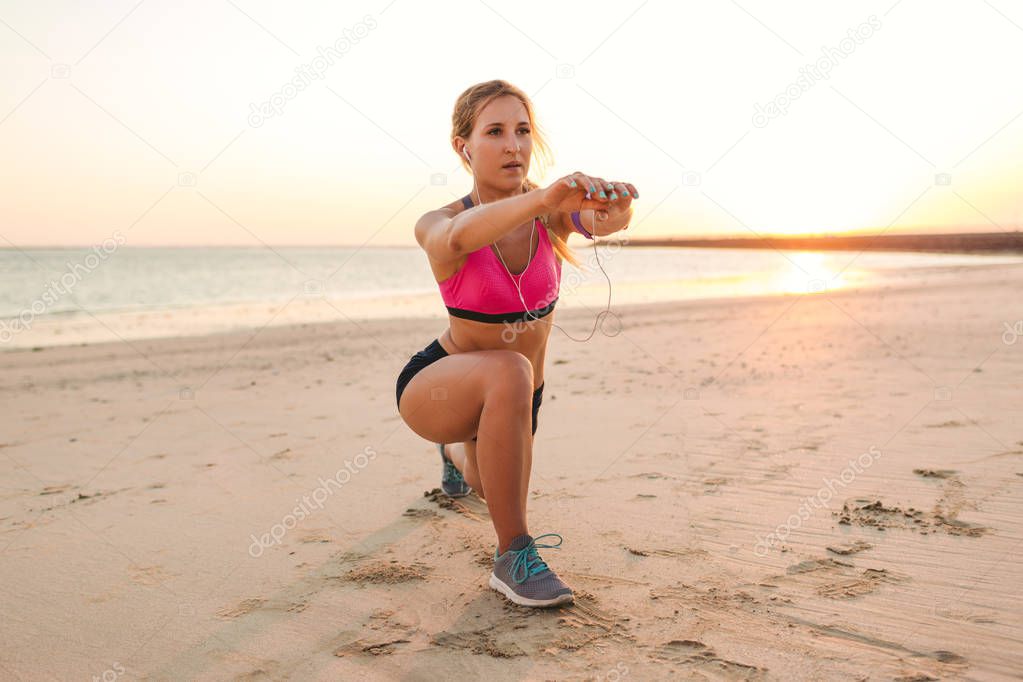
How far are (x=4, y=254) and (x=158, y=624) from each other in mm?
68825

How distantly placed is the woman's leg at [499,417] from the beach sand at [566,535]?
33 centimetres

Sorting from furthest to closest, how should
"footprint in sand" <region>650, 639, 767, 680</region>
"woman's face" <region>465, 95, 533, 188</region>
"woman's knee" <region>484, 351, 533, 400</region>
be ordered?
"woman's face" <region>465, 95, 533, 188</region>
"woman's knee" <region>484, 351, 533, 400</region>
"footprint in sand" <region>650, 639, 767, 680</region>

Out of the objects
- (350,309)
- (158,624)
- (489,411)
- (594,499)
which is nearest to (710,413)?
(594,499)

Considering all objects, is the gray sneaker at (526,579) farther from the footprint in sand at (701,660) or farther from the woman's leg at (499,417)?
the footprint in sand at (701,660)

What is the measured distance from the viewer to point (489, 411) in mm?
2510

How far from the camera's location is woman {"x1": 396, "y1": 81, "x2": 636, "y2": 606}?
2.37 m

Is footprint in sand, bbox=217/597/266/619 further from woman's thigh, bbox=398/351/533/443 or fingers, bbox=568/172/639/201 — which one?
fingers, bbox=568/172/639/201

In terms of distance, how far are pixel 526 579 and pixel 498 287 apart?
103cm

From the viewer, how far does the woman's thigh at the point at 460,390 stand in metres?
2.51

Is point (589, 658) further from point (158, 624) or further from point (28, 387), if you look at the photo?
point (28, 387)

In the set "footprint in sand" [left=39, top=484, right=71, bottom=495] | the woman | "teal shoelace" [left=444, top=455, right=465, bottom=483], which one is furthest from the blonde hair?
"footprint in sand" [left=39, top=484, right=71, bottom=495]

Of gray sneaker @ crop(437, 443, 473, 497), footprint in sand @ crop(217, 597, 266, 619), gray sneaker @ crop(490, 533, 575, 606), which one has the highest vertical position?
gray sneaker @ crop(437, 443, 473, 497)

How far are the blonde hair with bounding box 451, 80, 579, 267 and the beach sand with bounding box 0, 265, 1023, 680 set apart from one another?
1.22 m

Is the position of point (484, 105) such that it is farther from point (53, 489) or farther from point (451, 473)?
point (53, 489)
